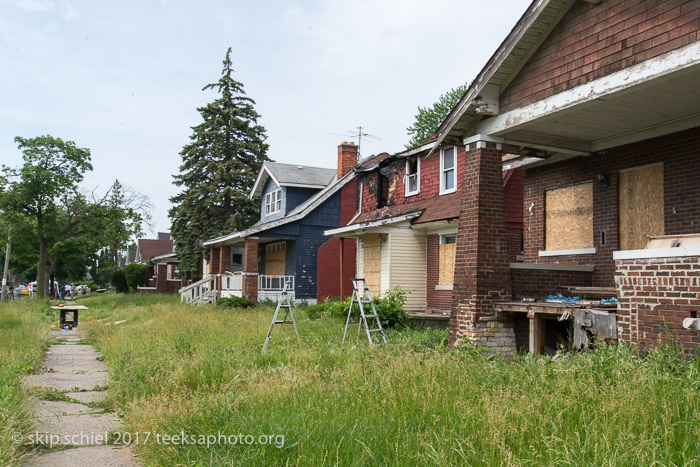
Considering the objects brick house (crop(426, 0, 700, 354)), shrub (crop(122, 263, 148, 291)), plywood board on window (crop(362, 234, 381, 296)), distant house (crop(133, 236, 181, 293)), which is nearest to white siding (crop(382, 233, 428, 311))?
plywood board on window (crop(362, 234, 381, 296))

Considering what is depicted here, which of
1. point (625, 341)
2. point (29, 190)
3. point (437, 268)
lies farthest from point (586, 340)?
point (29, 190)

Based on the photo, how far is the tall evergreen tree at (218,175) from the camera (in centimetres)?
3541

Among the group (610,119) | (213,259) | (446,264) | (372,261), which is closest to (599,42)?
(610,119)

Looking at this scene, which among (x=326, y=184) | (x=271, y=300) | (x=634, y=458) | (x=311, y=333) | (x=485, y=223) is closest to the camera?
(x=634, y=458)

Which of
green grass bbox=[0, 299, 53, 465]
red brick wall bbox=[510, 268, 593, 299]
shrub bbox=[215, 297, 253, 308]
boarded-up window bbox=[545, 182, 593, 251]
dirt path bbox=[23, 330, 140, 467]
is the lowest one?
dirt path bbox=[23, 330, 140, 467]

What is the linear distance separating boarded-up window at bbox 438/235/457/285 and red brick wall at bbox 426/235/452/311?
0.16m

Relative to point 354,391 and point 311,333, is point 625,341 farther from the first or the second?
point 311,333

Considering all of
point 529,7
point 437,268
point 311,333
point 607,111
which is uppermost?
point 529,7

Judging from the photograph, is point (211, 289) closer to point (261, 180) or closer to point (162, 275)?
point (261, 180)

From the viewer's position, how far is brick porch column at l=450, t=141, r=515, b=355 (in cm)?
1053

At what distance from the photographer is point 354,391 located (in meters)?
6.46

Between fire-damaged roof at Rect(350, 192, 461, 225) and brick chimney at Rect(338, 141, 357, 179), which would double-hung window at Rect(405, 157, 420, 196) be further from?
brick chimney at Rect(338, 141, 357, 179)

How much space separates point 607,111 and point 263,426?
7.98 meters

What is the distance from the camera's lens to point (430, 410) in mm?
5633
